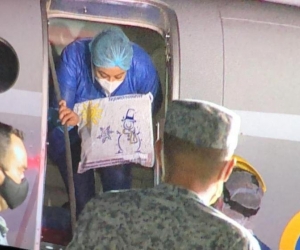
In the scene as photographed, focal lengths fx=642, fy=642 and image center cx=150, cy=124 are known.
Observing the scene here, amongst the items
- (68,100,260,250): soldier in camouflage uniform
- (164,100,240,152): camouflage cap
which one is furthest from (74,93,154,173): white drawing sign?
(68,100,260,250): soldier in camouflage uniform

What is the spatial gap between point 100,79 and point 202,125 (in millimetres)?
346

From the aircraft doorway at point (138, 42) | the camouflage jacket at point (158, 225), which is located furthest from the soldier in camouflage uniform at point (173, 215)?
the aircraft doorway at point (138, 42)

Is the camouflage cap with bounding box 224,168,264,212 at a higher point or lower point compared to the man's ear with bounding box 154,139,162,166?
lower

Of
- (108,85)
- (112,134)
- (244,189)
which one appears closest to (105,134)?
(112,134)

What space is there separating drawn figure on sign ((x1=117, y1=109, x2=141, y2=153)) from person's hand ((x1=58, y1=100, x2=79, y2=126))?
112 millimetres

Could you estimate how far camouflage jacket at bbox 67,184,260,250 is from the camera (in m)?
1.18

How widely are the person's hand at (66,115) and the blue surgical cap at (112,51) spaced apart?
5.1 inches

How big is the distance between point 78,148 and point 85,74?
183mm

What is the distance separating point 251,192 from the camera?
158cm

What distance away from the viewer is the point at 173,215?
1.21 meters

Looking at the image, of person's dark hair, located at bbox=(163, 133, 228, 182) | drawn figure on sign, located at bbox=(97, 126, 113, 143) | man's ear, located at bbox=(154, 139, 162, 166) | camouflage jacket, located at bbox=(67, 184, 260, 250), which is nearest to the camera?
camouflage jacket, located at bbox=(67, 184, 260, 250)

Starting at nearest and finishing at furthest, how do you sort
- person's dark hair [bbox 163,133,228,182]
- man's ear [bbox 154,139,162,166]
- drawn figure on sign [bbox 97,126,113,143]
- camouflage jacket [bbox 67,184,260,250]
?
camouflage jacket [bbox 67,184,260,250]
person's dark hair [bbox 163,133,228,182]
man's ear [bbox 154,139,162,166]
drawn figure on sign [bbox 97,126,113,143]

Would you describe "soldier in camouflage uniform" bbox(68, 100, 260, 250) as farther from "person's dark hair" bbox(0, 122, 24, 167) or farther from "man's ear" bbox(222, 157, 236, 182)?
"person's dark hair" bbox(0, 122, 24, 167)

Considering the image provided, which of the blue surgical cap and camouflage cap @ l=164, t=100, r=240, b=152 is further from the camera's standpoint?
the blue surgical cap
